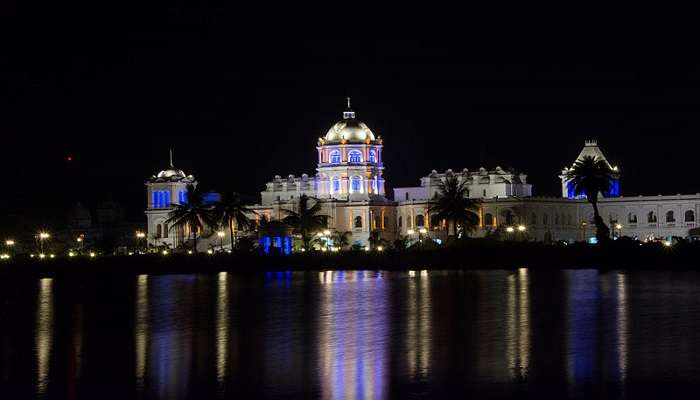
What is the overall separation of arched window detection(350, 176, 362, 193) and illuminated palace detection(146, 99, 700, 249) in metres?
0.05

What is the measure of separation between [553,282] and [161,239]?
271 feet

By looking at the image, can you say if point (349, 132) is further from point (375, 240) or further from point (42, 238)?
point (42, 238)

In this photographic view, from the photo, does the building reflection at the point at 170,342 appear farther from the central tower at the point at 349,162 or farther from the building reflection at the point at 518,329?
the central tower at the point at 349,162

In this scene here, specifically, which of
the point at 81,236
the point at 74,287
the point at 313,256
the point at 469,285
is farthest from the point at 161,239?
the point at 469,285

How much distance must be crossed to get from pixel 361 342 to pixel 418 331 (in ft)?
10.9

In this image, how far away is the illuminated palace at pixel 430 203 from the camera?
134m

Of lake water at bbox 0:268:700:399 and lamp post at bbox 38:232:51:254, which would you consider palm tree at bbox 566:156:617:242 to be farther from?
lamp post at bbox 38:232:51:254

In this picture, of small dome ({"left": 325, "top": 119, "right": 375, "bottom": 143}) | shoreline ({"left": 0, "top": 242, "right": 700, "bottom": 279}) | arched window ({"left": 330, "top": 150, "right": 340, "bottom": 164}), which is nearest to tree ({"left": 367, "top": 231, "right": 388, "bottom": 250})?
arched window ({"left": 330, "top": 150, "right": 340, "bottom": 164})

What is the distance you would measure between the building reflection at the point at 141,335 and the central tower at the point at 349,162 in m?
63.2

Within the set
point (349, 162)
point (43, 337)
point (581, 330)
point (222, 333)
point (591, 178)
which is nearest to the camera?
point (581, 330)

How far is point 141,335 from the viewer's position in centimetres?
4606

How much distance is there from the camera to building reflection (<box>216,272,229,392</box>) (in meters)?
35.0

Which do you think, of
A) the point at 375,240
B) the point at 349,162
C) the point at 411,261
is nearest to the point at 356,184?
the point at 349,162

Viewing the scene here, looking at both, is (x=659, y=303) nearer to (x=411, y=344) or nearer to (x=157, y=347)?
(x=411, y=344)
